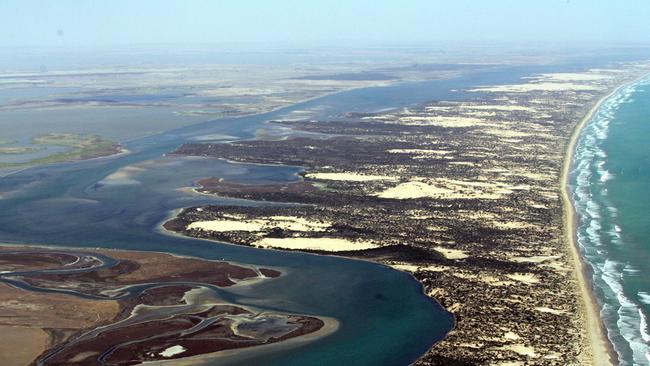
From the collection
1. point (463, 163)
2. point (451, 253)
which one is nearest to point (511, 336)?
point (451, 253)

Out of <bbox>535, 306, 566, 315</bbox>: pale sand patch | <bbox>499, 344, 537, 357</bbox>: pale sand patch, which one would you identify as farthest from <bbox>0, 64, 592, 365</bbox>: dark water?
<bbox>535, 306, 566, 315</bbox>: pale sand patch

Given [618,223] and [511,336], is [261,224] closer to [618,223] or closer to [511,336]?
[511,336]

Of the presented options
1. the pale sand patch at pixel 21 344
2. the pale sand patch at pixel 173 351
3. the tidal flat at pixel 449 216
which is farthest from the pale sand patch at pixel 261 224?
the pale sand patch at pixel 173 351

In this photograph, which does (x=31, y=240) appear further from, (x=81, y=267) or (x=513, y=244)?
(x=513, y=244)

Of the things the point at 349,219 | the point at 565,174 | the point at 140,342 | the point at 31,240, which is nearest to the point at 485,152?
the point at 565,174

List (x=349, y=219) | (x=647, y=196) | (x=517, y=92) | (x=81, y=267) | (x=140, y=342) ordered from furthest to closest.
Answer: (x=517, y=92) < (x=647, y=196) < (x=349, y=219) < (x=81, y=267) < (x=140, y=342)

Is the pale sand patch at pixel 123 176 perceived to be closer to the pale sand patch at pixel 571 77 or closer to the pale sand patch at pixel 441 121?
the pale sand patch at pixel 441 121
